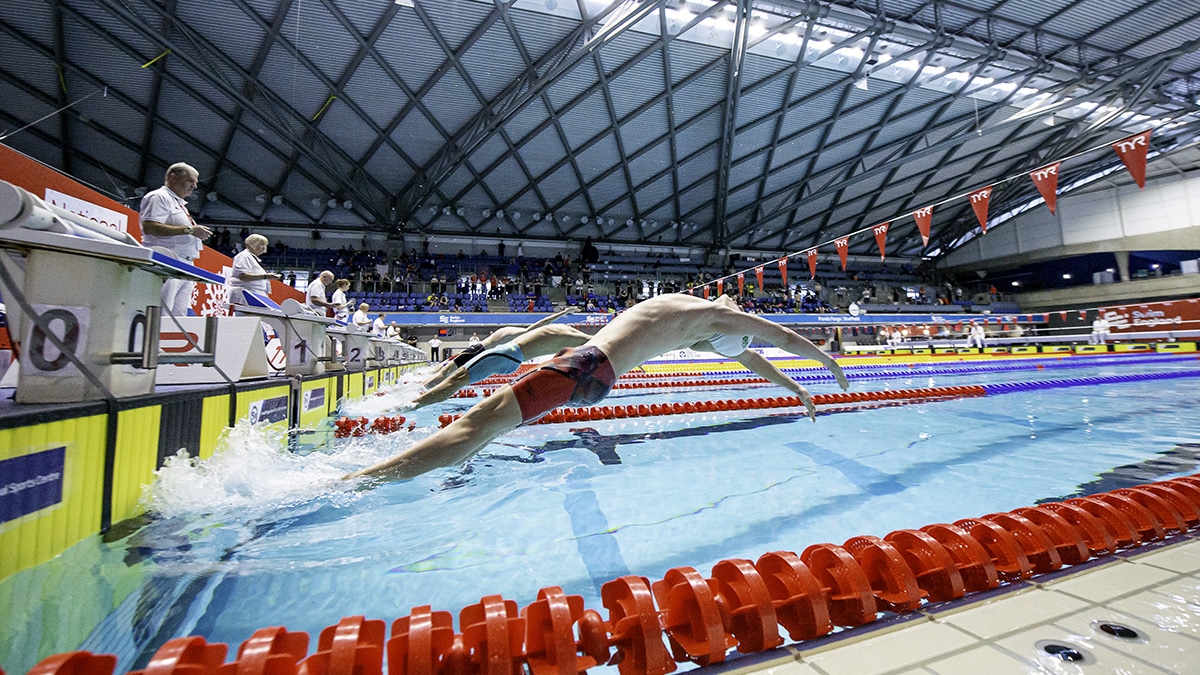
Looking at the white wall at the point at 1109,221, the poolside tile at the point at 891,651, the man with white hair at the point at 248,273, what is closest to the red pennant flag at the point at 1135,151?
the poolside tile at the point at 891,651

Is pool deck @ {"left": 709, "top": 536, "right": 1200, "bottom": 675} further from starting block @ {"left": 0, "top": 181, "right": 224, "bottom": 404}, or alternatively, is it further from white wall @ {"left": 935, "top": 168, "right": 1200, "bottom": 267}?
white wall @ {"left": 935, "top": 168, "right": 1200, "bottom": 267}

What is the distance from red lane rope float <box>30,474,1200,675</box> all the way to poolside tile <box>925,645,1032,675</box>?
0.70 feet

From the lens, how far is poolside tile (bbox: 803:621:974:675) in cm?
105

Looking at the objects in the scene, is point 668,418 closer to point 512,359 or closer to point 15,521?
point 512,359

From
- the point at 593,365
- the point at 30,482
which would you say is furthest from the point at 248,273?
the point at 593,365

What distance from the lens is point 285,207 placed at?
2039 centimetres

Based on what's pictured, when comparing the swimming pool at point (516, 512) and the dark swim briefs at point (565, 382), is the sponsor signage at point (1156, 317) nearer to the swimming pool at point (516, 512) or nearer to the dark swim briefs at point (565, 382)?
the swimming pool at point (516, 512)

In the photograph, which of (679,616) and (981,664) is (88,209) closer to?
(679,616)

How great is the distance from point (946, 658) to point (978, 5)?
61.9ft

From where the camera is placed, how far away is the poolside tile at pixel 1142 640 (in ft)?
3.41

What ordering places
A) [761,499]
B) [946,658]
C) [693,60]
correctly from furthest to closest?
[693,60]
[761,499]
[946,658]

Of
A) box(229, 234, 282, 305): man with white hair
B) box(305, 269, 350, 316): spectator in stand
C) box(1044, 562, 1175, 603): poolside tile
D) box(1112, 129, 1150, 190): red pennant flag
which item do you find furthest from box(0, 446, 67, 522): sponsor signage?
box(1112, 129, 1150, 190): red pennant flag

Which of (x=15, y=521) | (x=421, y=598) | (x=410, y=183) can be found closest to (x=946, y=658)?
(x=421, y=598)

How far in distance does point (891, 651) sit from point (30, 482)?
2.44 m
